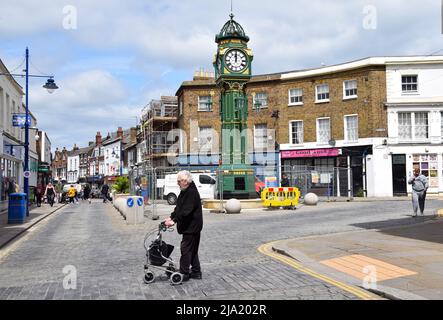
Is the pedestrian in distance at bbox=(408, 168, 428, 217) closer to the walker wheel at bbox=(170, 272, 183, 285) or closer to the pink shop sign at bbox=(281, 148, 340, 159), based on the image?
the walker wheel at bbox=(170, 272, 183, 285)

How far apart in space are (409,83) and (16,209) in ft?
90.5

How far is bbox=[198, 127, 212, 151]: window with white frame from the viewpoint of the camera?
4169cm

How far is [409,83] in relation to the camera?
34.1 meters

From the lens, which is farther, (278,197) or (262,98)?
(262,98)

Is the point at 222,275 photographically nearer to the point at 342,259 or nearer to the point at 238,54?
the point at 342,259

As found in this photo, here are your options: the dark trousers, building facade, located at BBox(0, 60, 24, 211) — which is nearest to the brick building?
building facade, located at BBox(0, 60, 24, 211)

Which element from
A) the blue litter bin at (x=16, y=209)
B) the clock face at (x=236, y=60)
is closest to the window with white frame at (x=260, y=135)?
the clock face at (x=236, y=60)

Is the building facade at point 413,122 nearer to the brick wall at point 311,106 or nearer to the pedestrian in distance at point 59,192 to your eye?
the brick wall at point 311,106

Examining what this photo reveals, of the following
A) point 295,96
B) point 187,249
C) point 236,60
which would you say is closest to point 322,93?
point 295,96

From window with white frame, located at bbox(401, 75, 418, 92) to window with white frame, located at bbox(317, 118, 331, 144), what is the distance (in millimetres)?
5857

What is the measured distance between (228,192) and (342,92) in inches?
644

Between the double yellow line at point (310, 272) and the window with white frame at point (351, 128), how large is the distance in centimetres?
2542

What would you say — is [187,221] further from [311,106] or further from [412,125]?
[311,106]
